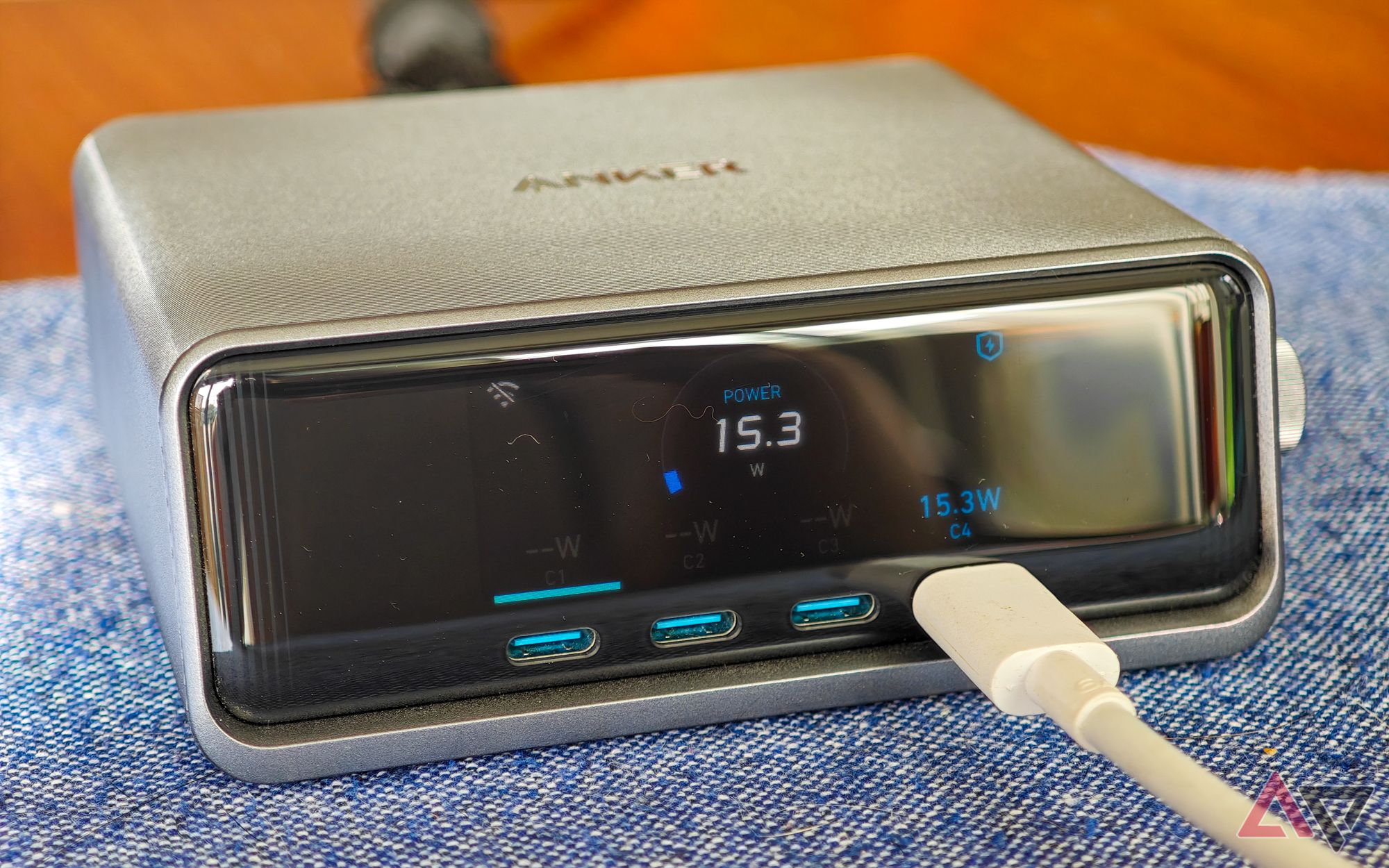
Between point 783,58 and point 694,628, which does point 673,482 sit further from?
point 783,58

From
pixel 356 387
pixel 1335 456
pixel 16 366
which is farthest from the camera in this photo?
pixel 16 366

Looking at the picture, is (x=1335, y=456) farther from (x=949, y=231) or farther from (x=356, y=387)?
(x=356, y=387)

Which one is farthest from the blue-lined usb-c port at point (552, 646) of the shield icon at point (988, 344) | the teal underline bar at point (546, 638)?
the shield icon at point (988, 344)

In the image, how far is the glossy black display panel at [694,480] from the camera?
35cm

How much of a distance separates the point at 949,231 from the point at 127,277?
23cm

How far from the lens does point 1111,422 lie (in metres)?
0.39

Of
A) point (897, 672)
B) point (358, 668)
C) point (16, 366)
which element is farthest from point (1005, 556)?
point (16, 366)

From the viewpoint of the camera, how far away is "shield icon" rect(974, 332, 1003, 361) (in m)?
0.38

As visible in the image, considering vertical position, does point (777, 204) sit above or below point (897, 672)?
above

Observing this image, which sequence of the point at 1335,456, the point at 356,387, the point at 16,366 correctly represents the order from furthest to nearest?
the point at 16,366 < the point at 1335,456 < the point at 356,387

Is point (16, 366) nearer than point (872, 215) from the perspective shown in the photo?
No
